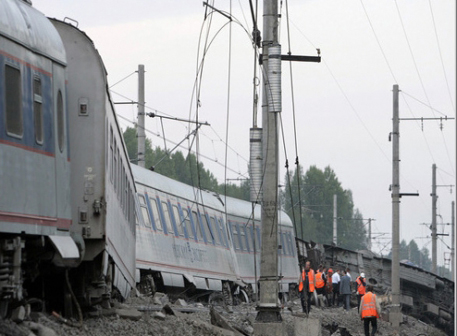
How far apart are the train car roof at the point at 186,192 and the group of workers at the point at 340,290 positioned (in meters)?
2.74

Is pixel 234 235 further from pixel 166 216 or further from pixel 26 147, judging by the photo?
pixel 26 147

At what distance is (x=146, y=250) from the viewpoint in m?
24.5

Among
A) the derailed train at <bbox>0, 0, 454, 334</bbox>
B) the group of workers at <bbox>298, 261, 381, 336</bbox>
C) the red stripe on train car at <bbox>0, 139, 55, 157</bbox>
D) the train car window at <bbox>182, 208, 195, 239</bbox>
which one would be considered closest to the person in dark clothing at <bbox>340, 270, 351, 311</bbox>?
the group of workers at <bbox>298, 261, 381, 336</bbox>

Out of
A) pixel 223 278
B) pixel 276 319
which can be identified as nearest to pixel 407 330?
pixel 223 278

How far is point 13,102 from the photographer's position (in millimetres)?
11242

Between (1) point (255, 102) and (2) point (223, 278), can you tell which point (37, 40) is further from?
(2) point (223, 278)

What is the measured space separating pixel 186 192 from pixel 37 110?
1761 cm

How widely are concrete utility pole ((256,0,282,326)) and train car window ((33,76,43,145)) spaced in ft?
20.9

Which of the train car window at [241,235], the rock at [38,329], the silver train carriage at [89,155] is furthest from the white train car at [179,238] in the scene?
the rock at [38,329]

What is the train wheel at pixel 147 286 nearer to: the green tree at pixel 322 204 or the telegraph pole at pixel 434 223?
the telegraph pole at pixel 434 223

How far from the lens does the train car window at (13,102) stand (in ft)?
36.4

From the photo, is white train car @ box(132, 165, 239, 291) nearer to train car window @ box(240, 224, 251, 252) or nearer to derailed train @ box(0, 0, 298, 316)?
train car window @ box(240, 224, 251, 252)

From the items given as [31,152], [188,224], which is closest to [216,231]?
[188,224]

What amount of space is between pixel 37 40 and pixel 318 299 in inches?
1114
